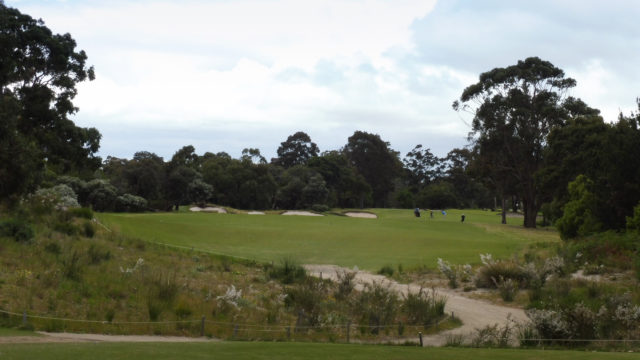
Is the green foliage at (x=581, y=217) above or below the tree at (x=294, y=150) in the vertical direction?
below

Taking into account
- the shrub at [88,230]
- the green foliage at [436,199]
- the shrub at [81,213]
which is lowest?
the shrub at [88,230]

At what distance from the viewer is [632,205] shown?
26734mm

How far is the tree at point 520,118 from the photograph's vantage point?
171ft

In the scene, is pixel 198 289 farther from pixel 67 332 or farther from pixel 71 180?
pixel 71 180

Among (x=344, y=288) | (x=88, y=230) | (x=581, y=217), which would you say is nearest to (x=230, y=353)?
(x=344, y=288)

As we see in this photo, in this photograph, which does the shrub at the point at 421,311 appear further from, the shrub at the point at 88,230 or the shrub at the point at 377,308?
the shrub at the point at 88,230

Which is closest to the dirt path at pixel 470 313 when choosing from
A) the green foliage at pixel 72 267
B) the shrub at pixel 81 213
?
the green foliage at pixel 72 267

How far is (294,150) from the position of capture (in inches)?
4690

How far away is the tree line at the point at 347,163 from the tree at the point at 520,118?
0.10 m

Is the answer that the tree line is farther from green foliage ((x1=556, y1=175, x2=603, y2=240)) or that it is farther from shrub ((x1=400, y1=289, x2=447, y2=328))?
shrub ((x1=400, y1=289, x2=447, y2=328))

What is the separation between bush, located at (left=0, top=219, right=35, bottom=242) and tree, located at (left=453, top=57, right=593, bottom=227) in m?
43.6

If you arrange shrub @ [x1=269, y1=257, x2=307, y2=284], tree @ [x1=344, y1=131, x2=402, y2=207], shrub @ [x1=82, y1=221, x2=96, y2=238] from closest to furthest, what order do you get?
shrub @ [x1=269, y1=257, x2=307, y2=284] → shrub @ [x1=82, y1=221, x2=96, y2=238] → tree @ [x1=344, y1=131, x2=402, y2=207]

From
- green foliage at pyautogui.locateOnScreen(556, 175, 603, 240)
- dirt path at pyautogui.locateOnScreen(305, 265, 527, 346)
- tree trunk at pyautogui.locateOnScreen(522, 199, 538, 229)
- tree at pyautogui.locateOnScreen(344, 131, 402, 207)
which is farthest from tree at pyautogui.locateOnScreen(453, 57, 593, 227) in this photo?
tree at pyautogui.locateOnScreen(344, 131, 402, 207)

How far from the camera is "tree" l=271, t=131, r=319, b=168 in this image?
118938 millimetres
